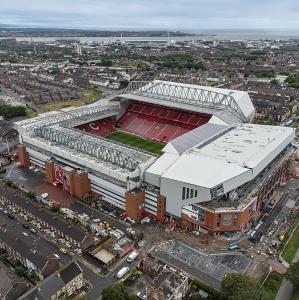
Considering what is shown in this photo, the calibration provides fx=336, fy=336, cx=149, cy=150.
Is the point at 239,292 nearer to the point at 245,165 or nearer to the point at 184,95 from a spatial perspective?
the point at 245,165

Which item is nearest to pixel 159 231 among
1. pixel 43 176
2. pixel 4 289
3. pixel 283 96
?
pixel 4 289

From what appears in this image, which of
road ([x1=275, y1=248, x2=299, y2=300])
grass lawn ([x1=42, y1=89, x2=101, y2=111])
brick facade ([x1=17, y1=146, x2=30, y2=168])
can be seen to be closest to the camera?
road ([x1=275, y1=248, x2=299, y2=300])

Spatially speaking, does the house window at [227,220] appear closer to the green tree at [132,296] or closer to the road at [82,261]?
the road at [82,261]

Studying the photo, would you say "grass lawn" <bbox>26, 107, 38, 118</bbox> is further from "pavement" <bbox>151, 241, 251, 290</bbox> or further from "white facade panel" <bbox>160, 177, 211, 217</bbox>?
"pavement" <bbox>151, 241, 251, 290</bbox>

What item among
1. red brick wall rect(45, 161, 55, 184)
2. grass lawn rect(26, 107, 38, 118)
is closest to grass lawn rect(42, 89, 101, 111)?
grass lawn rect(26, 107, 38, 118)

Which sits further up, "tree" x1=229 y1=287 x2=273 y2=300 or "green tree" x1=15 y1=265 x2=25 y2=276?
"tree" x1=229 y1=287 x2=273 y2=300

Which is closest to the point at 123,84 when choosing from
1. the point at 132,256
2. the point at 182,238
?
the point at 182,238

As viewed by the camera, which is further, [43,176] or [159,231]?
[43,176]
